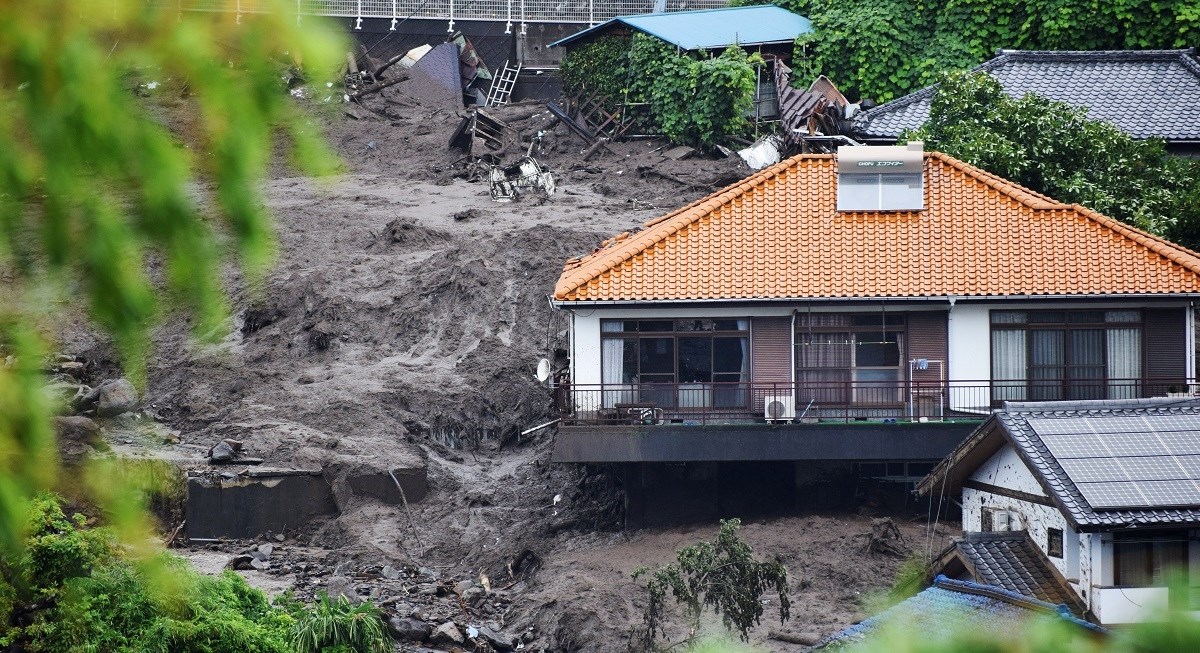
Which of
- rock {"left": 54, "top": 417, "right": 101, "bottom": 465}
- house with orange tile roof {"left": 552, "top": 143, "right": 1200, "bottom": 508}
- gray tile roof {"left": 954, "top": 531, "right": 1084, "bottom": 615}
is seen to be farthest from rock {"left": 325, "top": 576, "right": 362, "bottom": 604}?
gray tile roof {"left": 954, "top": 531, "right": 1084, "bottom": 615}

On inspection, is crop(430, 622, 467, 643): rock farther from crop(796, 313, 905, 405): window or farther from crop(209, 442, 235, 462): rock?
crop(209, 442, 235, 462): rock

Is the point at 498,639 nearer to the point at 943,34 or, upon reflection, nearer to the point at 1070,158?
the point at 1070,158

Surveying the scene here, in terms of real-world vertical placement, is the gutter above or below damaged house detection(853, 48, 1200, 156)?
below

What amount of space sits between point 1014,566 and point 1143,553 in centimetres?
157

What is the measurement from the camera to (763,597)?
21844 millimetres

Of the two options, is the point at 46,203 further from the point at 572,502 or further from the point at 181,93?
the point at 572,502

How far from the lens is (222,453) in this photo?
2722 centimetres

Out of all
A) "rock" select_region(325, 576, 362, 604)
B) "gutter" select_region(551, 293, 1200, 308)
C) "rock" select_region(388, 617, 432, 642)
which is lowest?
"rock" select_region(388, 617, 432, 642)

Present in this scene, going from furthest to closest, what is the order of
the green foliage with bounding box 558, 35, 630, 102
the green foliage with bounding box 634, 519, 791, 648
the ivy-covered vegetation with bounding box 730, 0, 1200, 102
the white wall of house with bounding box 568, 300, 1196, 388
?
the green foliage with bounding box 558, 35, 630, 102, the ivy-covered vegetation with bounding box 730, 0, 1200, 102, the white wall of house with bounding box 568, 300, 1196, 388, the green foliage with bounding box 634, 519, 791, 648

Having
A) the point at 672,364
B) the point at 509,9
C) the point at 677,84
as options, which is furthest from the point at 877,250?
the point at 509,9

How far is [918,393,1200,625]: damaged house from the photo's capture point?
16.2 metres

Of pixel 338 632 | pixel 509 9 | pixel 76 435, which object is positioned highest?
pixel 509 9

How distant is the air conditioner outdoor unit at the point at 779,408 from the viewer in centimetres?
2458

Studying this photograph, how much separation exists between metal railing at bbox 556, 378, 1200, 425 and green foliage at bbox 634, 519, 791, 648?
499 centimetres
